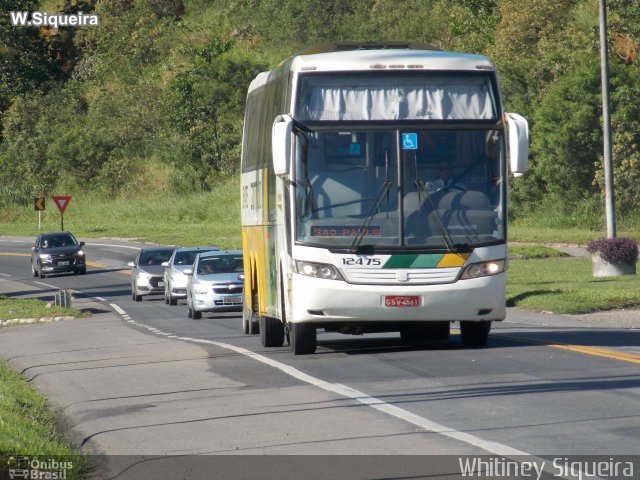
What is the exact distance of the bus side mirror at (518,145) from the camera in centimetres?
1589

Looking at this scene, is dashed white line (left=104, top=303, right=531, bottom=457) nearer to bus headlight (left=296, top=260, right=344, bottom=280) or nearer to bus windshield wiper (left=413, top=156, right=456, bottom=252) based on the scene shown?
bus headlight (left=296, top=260, right=344, bottom=280)

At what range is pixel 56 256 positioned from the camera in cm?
5209

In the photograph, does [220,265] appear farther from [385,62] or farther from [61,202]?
[61,202]

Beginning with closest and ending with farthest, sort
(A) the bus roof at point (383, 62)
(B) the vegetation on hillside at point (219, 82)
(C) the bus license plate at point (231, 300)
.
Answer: (A) the bus roof at point (383, 62) < (C) the bus license plate at point (231, 300) < (B) the vegetation on hillside at point (219, 82)

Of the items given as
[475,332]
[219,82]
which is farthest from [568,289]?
[219,82]

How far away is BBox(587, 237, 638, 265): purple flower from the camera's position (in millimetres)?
33375

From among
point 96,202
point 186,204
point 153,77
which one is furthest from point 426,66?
point 153,77

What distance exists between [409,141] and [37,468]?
8.63 metres

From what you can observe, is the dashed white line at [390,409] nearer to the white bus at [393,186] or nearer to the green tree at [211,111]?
the white bus at [393,186]

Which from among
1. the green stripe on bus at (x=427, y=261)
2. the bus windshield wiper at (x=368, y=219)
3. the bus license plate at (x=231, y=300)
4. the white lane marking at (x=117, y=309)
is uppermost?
the bus windshield wiper at (x=368, y=219)

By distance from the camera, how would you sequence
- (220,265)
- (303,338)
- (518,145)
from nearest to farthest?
(518,145) → (303,338) → (220,265)
